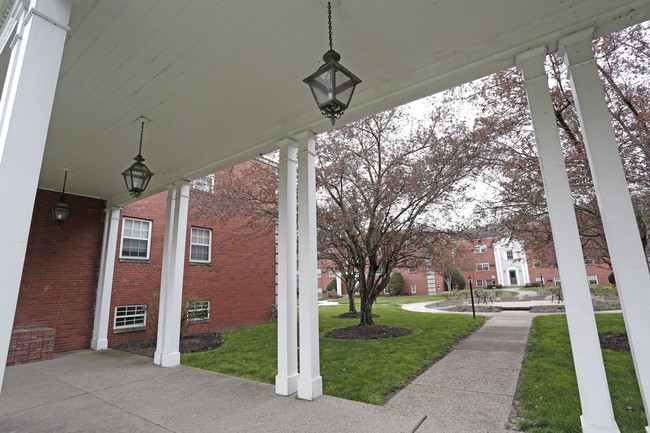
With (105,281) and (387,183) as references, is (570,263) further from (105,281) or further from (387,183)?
(105,281)

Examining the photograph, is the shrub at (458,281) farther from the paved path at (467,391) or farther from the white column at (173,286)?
the white column at (173,286)

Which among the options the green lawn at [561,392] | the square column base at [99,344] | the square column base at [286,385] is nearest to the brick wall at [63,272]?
the square column base at [99,344]

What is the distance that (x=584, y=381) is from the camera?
7.91 feet

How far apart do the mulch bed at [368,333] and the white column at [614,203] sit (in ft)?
19.6

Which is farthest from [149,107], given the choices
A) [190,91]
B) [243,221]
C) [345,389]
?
[243,221]

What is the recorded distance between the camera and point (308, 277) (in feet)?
13.8

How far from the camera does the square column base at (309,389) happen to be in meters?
3.91

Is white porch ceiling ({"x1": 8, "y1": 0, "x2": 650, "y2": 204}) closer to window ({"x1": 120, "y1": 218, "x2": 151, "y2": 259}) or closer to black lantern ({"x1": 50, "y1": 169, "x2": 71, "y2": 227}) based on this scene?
black lantern ({"x1": 50, "y1": 169, "x2": 71, "y2": 227})

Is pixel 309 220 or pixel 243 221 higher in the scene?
pixel 243 221

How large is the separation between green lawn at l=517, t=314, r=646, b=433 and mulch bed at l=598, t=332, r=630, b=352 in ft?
1.06

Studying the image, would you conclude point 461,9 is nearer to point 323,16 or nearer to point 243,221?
point 323,16

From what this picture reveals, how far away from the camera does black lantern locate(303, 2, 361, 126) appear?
2445 millimetres

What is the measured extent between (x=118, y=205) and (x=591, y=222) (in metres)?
10.8

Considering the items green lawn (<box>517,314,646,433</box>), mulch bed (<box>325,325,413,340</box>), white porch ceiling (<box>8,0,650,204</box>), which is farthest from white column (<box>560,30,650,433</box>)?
mulch bed (<box>325,325,413,340</box>)
